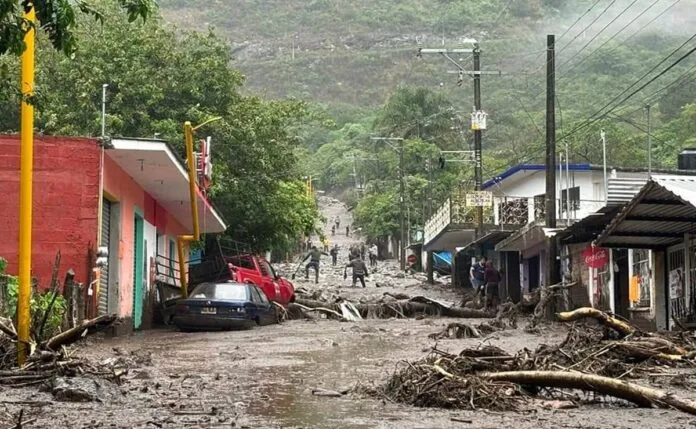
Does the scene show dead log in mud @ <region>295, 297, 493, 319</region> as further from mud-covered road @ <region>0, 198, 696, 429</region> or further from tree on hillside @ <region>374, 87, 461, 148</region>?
tree on hillside @ <region>374, 87, 461, 148</region>

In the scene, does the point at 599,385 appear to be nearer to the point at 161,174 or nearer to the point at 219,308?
the point at 219,308

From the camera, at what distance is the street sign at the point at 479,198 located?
38.7 metres

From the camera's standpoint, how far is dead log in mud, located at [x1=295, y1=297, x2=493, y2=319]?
29.1m

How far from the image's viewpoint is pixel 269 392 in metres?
11.3

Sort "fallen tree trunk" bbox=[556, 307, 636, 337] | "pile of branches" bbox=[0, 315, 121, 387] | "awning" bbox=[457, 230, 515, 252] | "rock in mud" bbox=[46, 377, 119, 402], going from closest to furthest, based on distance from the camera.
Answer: "rock in mud" bbox=[46, 377, 119, 402]
"pile of branches" bbox=[0, 315, 121, 387]
"fallen tree trunk" bbox=[556, 307, 636, 337]
"awning" bbox=[457, 230, 515, 252]

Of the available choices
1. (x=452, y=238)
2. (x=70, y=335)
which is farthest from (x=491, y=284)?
(x=70, y=335)

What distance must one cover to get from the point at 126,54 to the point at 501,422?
26.5 meters

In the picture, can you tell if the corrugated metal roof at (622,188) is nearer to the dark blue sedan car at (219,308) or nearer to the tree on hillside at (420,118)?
the dark blue sedan car at (219,308)

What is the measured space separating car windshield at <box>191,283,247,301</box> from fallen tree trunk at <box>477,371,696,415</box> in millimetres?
13157

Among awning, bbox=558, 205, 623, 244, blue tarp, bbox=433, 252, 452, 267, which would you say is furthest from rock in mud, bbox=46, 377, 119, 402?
blue tarp, bbox=433, 252, 452, 267

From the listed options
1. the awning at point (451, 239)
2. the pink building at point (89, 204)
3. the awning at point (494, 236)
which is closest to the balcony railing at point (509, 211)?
the awning at point (451, 239)

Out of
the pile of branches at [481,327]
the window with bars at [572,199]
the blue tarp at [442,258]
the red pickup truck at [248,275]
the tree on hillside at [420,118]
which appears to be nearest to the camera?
the pile of branches at [481,327]

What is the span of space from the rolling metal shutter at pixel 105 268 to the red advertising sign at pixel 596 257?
42.5ft

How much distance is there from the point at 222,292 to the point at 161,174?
3923mm
